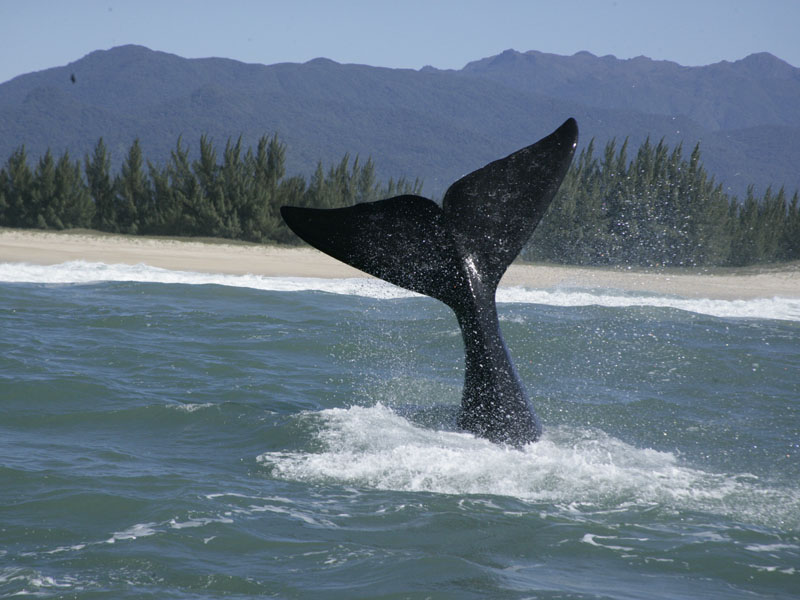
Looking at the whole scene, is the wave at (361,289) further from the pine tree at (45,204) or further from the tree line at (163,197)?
the pine tree at (45,204)

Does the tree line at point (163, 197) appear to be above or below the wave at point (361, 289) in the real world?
above

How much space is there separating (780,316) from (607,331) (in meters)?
6.47

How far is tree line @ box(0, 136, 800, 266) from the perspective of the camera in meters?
31.2

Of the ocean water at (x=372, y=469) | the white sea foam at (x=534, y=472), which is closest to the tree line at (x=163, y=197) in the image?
the ocean water at (x=372, y=469)

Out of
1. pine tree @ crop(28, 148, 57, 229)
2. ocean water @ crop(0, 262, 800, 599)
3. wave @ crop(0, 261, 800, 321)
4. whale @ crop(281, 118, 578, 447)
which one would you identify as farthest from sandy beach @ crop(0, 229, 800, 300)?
whale @ crop(281, 118, 578, 447)

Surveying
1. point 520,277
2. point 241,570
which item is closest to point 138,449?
point 241,570

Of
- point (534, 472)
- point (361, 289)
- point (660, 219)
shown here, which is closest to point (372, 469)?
point (534, 472)

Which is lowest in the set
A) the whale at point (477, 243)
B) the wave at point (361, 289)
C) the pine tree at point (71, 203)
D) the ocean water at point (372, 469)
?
the ocean water at point (372, 469)

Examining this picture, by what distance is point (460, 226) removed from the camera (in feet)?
21.0

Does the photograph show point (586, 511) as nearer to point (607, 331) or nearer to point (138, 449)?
point (138, 449)

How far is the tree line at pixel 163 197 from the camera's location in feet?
102

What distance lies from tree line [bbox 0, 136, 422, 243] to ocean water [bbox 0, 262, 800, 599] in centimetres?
1852

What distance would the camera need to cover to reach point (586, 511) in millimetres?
5625

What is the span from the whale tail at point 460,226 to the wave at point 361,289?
11682 millimetres
